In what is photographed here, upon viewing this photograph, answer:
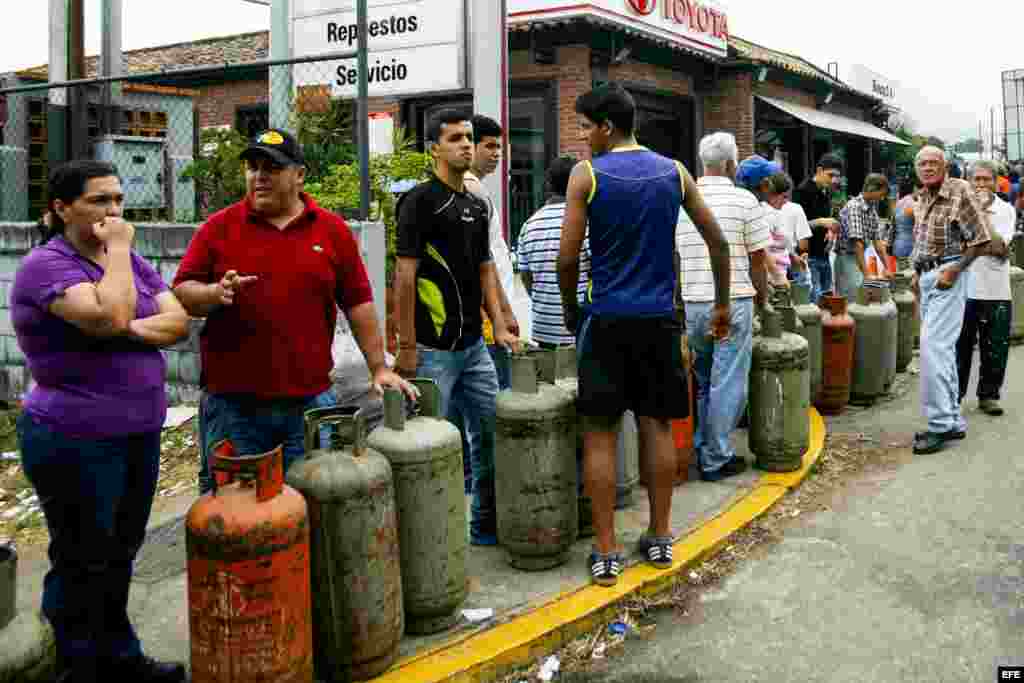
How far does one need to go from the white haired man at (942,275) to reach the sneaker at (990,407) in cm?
106

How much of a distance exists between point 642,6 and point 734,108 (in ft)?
13.5

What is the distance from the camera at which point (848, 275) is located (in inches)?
422

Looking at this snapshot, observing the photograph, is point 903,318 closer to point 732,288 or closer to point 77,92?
point 732,288

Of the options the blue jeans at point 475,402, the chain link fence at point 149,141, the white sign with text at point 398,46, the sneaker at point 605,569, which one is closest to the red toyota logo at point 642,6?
the white sign with text at point 398,46

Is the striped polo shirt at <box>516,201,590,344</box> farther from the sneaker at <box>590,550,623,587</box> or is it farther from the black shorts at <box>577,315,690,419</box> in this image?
the sneaker at <box>590,550,623,587</box>

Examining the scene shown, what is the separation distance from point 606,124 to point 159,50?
21.8m

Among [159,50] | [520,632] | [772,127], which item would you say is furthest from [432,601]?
[159,50]

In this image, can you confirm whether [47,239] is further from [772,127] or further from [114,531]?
[772,127]

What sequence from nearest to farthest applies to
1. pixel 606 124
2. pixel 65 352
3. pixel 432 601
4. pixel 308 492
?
pixel 65 352 < pixel 308 492 < pixel 432 601 < pixel 606 124

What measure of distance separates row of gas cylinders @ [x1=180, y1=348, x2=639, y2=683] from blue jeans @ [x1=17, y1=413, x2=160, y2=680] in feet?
1.04

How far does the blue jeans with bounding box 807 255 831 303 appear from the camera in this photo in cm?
1055

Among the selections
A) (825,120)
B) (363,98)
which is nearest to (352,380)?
(363,98)

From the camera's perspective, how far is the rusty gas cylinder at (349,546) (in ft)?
11.4

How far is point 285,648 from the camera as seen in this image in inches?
128
